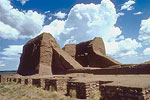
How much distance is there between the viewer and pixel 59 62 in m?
19.3

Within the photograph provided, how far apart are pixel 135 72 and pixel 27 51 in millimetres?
17216

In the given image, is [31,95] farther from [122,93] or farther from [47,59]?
[47,59]

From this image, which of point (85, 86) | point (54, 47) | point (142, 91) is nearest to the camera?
point (142, 91)

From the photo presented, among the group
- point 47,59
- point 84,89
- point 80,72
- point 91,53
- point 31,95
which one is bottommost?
point 31,95

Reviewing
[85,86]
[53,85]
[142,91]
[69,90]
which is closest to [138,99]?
[142,91]

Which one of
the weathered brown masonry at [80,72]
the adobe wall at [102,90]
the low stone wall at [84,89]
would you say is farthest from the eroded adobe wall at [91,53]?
the low stone wall at [84,89]

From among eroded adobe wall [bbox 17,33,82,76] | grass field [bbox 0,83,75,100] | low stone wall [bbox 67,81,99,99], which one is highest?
eroded adobe wall [bbox 17,33,82,76]

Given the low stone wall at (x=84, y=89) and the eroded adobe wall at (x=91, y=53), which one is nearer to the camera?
the low stone wall at (x=84, y=89)

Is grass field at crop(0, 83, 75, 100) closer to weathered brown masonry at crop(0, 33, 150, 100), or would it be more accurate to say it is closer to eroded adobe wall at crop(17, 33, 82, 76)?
weathered brown masonry at crop(0, 33, 150, 100)

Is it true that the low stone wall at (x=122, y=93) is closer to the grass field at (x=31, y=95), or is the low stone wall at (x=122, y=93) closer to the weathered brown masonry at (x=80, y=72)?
the weathered brown masonry at (x=80, y=72)

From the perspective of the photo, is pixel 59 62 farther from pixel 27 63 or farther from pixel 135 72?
pixel 135 72

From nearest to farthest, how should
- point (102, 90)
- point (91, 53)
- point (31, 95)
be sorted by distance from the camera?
point (102, 90), point (31, 95), point (91, 53)

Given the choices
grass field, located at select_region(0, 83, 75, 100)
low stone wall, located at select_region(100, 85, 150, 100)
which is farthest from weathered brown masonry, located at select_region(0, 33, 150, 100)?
grass field, located at select_region(0, 83, 75, 100)

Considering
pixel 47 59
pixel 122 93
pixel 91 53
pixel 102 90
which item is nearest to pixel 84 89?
pixel 102 90
